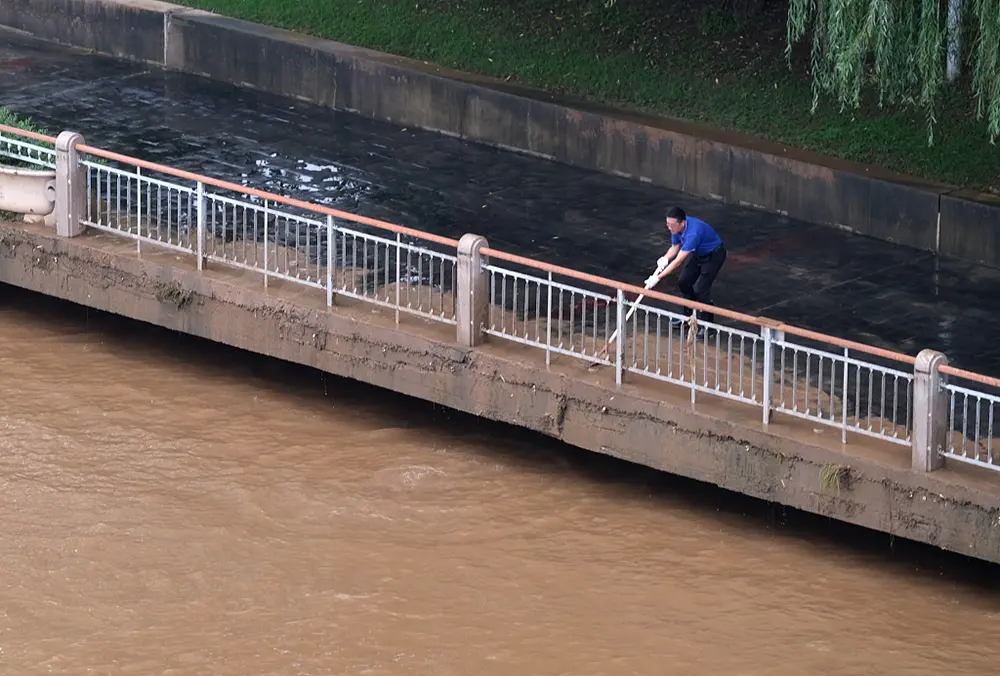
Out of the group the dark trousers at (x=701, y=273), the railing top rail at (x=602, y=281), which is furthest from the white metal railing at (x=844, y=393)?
the dark trousers at (x=701, y=273)

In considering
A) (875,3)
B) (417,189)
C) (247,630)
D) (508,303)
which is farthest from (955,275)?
(247,630)

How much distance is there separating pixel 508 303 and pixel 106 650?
181 inches

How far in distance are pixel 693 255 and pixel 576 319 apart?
104 centimetres

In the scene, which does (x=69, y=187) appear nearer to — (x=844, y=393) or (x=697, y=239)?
(x=697, y=239)

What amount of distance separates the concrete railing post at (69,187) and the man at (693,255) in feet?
16.8

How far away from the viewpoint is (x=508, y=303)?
14.7m

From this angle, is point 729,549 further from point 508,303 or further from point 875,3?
point 875,3

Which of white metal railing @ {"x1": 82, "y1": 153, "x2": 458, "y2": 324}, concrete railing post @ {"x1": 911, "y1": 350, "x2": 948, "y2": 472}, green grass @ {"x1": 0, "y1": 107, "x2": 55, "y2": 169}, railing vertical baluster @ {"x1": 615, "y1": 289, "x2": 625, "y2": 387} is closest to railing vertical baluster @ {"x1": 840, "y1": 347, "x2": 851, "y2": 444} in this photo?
concrete railing post @ {"x1": 911, "y1": 350, "x2": 948, "y2": 472}

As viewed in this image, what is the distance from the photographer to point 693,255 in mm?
14094

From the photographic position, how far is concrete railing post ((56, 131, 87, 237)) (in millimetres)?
15555

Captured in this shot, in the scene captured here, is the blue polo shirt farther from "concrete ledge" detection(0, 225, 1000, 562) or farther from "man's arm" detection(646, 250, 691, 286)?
"concrete ledge" detection(0, 225, 1000, 562)

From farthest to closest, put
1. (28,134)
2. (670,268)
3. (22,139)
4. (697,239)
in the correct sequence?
(22,139) → (28,134) → (697,239) → (670,268)

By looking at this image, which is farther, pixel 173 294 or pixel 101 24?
pixel 101 24

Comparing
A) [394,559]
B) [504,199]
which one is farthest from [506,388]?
[504,199]
